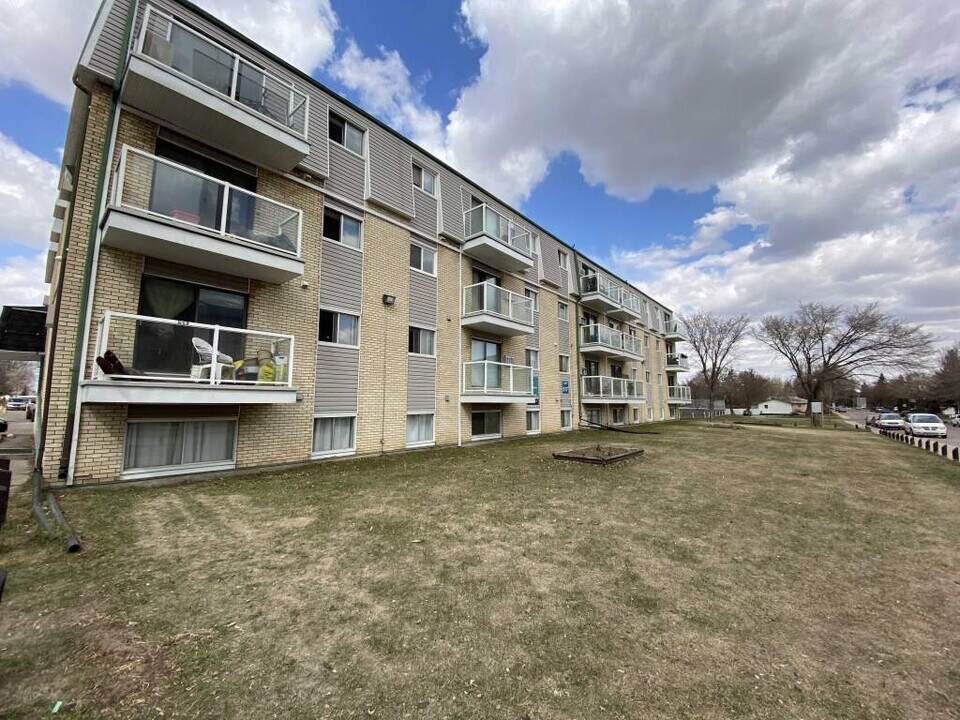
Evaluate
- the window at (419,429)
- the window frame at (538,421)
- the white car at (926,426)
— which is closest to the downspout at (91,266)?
the window at (419,429)

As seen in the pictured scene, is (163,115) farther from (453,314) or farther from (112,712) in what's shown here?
(112,712)

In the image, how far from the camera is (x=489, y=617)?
341 cm

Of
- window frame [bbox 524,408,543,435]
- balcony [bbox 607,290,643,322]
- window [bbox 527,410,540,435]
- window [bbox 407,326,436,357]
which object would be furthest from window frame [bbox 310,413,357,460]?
balcony [bbox 607,290,643,322]

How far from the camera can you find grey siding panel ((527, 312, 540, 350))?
19416 millimetres

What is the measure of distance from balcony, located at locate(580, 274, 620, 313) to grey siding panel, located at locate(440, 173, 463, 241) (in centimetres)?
1051

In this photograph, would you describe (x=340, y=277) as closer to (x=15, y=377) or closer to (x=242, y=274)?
(x=242, y=274)

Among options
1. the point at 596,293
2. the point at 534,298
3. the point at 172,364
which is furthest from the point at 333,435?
the point at 596,293

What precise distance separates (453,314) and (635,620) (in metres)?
12.6

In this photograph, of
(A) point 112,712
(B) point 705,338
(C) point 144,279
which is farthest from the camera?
(B) point 705,338

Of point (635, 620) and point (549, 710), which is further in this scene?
point (635, 620)

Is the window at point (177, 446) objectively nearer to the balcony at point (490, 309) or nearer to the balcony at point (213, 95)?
the balcony at point (213, 95)

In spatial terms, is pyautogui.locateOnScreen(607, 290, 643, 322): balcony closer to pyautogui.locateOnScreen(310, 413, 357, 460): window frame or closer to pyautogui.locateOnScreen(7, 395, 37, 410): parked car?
pyautogui.locateOnScreen(310, 413, 357, 460): window frame

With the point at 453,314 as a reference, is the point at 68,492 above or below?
below

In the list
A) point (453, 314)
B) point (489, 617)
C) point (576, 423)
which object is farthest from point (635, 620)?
point (576, 423)
